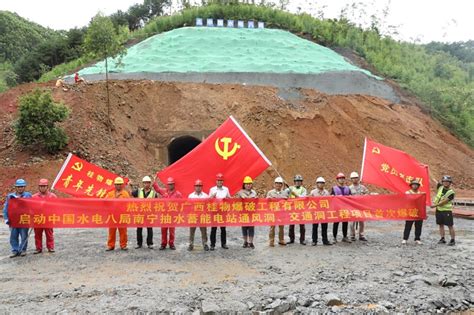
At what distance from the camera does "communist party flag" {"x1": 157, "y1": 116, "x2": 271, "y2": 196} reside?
9555 millimetres

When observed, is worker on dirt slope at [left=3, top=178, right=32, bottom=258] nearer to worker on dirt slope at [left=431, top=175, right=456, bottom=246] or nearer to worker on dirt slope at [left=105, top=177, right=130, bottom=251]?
worker on dirt slope at [left=105, top=177, right=130, bottom=251]

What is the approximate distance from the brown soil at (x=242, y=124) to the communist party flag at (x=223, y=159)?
9423 millimetres

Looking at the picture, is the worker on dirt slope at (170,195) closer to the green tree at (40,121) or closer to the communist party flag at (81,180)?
the communist party flag at (81,180)

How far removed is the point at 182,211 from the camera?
31.6ft

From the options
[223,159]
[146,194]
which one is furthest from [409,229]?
[146,194]

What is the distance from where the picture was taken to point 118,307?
20.8 feet

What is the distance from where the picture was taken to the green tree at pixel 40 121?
58.8ft

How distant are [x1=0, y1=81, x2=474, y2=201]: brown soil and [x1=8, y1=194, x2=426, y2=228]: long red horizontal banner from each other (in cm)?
911

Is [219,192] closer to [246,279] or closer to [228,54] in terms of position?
[246,279]

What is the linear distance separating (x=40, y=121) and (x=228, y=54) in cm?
1367

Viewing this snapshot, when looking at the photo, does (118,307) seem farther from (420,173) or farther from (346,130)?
(346,130)

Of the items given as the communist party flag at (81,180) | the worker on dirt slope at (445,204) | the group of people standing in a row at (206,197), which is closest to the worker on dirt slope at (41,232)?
the group of people standing in a row at (206,197)

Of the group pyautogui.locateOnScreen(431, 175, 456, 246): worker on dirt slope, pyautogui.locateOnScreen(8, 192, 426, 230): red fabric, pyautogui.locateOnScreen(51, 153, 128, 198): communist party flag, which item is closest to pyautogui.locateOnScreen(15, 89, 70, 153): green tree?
pyautogui.locateOnScreen(51, 153, 128, 198): communist party flag

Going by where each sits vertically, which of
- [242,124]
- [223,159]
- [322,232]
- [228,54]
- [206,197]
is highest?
[228,54]
